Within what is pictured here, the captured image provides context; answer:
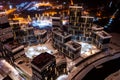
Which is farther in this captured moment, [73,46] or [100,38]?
[100,38]

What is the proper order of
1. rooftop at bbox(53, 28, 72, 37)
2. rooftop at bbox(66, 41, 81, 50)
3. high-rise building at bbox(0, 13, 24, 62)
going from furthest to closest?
rooftop at bbox(53, 28, 72, 37) → rooftop at bbox(66, 41, 81, 50) → high-rise building at bbox(0, 13, 24, 62)

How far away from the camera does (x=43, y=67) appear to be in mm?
68062

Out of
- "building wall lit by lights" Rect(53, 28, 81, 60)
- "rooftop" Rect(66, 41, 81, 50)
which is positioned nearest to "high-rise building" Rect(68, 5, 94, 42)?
"building wall lit by lights" Rect(53, 28, 81, 60)

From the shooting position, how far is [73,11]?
101 meters

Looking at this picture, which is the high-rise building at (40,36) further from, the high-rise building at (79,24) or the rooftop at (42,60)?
the rooftop at (42,60)

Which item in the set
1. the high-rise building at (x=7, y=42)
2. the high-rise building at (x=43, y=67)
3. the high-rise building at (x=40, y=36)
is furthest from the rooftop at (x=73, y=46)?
the high-rise building at (x=7, y=42)

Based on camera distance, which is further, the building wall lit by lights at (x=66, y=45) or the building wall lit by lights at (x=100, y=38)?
the building wall lit by lights at (x=100, y=38)

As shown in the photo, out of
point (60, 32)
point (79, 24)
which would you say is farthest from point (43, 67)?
point (79, 24)

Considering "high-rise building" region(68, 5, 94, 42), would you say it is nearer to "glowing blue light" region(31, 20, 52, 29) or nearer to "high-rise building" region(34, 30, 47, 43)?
"high-rise building" region(34, 30, 47, 43)

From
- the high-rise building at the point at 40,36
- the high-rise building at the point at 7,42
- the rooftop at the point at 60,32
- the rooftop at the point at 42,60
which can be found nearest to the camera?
the rooftop at the point at 42,60

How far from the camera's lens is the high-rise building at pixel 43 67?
68688 millimetres

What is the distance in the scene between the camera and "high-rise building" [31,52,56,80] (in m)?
68.7

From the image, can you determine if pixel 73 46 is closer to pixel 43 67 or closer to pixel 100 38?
A: pixel 100 38

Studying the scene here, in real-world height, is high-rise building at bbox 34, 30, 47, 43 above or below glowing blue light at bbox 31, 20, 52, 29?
below
